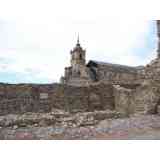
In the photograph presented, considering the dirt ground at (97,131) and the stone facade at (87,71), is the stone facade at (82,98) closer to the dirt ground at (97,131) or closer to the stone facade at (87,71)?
the dirt ground at (97,131)

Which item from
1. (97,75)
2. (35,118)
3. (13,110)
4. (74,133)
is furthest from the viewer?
(97,75)

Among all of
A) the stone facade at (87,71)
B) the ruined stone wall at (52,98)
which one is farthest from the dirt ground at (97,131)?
the stone facade at (87,71)

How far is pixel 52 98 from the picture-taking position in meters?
7.01

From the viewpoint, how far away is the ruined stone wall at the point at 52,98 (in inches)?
Answer: 263

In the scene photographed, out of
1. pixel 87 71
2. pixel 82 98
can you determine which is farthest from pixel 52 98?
pixel 87 71

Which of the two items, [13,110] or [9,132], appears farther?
[13,110]

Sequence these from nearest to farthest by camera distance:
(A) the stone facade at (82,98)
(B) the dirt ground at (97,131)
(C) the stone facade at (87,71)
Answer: (B) the dirt ground at (97,131), (A) the stone facade at (82,98), (C) the stone facade at (87,71)

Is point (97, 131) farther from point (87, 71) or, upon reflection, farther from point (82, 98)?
point (87, 71)
